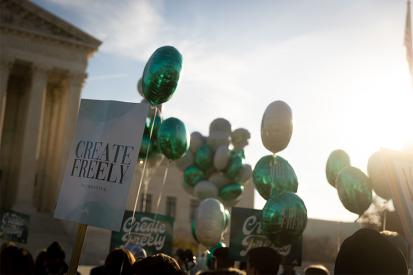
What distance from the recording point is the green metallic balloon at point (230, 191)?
14.0m

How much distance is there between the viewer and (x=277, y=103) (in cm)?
903

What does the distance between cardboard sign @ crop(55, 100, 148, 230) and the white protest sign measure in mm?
2645

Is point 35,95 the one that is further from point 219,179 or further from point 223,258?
A: point 223,258

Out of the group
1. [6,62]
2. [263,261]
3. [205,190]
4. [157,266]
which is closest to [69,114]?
[6,62]

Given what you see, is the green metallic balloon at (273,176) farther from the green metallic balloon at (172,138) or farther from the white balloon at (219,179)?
the white balloon at (219,179)

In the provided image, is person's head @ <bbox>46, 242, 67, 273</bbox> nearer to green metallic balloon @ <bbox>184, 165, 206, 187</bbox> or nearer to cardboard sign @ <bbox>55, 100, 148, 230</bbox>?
cardboard sign @ <bbox>55, 100, 148, 230</bbox>

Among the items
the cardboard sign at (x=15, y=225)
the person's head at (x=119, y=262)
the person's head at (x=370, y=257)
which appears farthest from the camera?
the cardboard sign at (x=15, y=225)

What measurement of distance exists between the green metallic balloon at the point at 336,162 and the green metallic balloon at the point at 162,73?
14.0 feet

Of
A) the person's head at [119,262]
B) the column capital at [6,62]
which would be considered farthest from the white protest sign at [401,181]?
the column capital at [6,62]

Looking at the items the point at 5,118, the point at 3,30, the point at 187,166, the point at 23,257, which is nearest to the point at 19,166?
the point at 5,118

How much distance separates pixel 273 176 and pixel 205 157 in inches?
200

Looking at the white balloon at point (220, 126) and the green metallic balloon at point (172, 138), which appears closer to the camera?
the green metallic balloon at point (172, 138)

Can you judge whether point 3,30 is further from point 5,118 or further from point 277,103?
point 277,103

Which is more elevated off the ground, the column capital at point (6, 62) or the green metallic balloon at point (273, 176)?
the column capital at point (6, 62)
